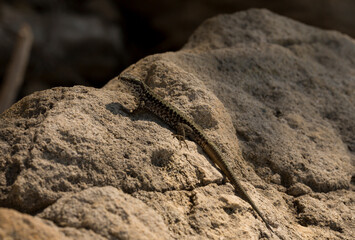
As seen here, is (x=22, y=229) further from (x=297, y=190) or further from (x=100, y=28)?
(x=100, y=28)

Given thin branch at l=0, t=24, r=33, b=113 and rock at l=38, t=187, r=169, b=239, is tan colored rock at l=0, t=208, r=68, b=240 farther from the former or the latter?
thin branch at l=0, t=24, r=33, b=113

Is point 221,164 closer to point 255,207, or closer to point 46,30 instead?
A: point 255,207

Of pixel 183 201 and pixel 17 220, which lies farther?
pixel 183 201

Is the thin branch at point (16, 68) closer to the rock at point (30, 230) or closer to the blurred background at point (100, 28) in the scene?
the blurred background at point (100, 28)

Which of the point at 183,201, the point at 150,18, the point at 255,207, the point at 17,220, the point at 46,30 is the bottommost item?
the point at 17,220

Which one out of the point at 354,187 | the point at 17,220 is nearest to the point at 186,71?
the point at 354,187

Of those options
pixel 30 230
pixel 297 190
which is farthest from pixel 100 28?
pixel 30 230
